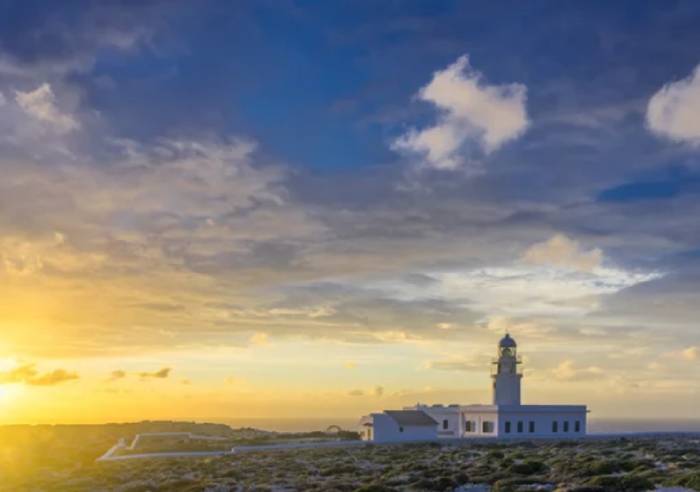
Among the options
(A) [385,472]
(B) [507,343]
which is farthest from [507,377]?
(A) [385,472]

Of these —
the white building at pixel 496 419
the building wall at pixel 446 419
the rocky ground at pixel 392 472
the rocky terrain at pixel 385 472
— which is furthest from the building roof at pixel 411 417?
the rocky ground at pixel 392 472

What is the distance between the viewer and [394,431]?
187ft

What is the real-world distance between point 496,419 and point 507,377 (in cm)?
582

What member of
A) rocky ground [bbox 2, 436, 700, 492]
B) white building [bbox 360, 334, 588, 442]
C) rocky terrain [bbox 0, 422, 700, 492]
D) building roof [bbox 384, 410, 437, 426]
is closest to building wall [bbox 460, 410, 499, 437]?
white building [bbox 360, 334, 588, 442]

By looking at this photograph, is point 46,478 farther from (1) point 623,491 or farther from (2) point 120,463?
(1) point 623,491

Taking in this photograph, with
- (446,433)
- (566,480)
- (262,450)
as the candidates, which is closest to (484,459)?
(566,480)

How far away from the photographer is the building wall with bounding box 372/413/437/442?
186 feet

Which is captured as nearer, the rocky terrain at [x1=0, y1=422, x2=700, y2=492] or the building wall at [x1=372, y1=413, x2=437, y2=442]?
the rocky terrain at [x1=0, y1=422, x2=700, y2=492]

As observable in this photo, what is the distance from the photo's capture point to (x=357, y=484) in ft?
91.6

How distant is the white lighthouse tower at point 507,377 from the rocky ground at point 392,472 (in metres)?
13.3

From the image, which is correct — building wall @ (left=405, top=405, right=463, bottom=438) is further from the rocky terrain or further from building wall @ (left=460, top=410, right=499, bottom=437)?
the rocky terrain

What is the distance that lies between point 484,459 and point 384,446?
17.2 meters

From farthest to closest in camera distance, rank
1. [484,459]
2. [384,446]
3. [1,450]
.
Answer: [1,450], [384,446], [484,459]

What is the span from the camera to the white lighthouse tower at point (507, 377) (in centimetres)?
6294
